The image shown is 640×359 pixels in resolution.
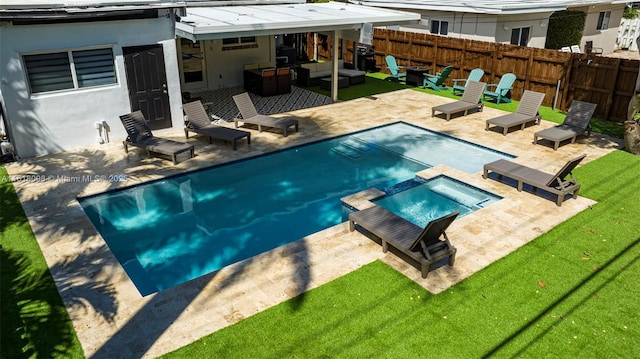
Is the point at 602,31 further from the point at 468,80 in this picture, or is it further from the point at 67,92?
the point at 67,92

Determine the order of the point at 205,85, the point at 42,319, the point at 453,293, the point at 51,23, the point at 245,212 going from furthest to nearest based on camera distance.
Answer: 1. the point at 205,85
2. the point at 51,23
3. the point at 245,212
4. the point at 453,293
5. the point at 42,319

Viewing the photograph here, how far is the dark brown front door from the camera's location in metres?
14.3

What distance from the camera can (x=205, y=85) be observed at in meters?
20.9

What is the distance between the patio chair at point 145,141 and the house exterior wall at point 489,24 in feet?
53.6

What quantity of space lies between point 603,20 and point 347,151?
1003 inches

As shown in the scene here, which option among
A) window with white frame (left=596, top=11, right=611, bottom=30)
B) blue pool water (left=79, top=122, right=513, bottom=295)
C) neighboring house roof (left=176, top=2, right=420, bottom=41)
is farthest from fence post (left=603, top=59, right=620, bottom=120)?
window with white frame (left=596, top=11, right=611, bottom=30)

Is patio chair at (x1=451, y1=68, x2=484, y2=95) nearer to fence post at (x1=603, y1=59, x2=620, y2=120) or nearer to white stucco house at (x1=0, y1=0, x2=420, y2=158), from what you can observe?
fence post at (x1=603, y1=59, x2=620, y2=120)

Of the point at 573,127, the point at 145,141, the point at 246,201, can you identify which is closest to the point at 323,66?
the point at 145,141

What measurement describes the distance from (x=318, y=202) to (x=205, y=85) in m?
11.4

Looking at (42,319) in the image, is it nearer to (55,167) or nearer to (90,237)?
(90,237)

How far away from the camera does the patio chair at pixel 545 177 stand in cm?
1062

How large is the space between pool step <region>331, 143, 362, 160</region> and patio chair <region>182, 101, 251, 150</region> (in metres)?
2.67

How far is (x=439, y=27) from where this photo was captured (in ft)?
84.4

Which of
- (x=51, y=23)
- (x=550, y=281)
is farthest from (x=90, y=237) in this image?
(x=550, y=281)
